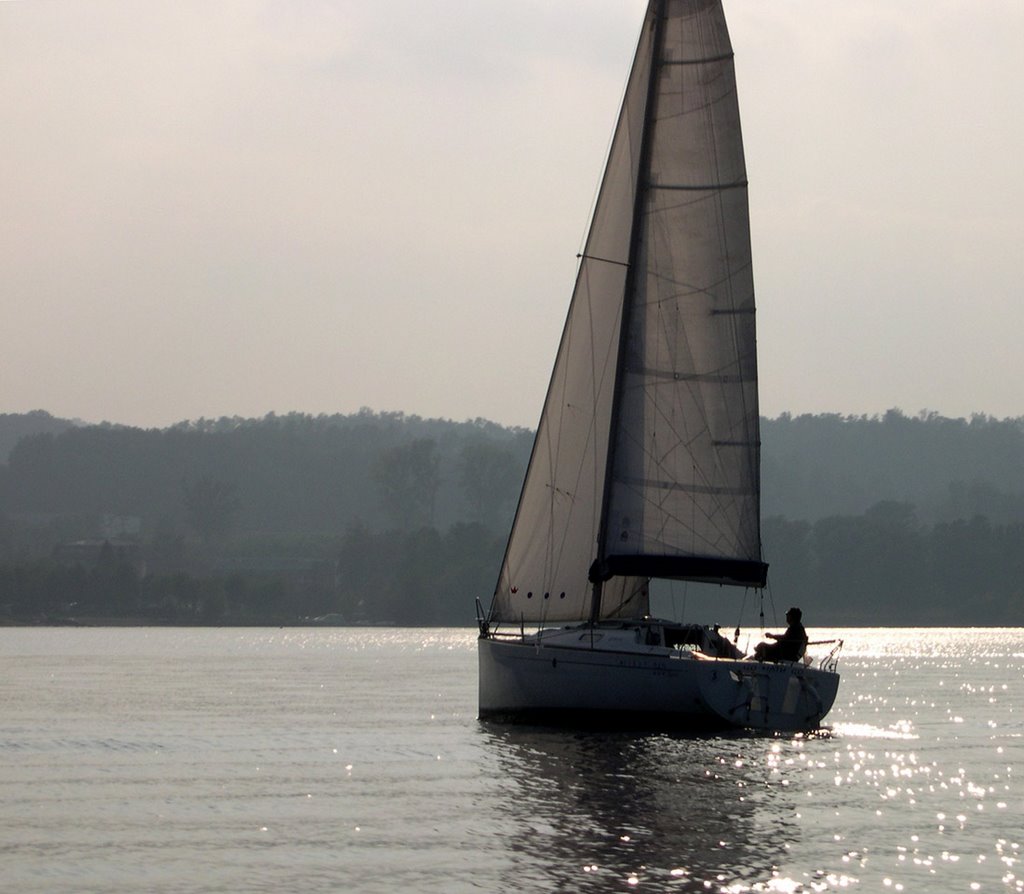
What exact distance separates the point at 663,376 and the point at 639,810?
15111 mm

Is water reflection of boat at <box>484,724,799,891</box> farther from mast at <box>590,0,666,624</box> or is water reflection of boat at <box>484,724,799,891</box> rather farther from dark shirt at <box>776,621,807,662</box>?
mast at <box>590,0,666,624</box>

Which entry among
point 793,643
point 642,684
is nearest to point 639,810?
point 642,684

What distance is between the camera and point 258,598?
19662cm

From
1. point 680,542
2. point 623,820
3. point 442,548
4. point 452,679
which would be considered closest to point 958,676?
point 452,679

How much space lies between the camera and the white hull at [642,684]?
40531mm

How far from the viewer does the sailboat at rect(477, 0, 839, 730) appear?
146 ft

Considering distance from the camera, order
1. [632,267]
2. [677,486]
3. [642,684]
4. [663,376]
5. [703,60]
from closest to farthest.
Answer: [642,684]
[677,486]
[663,376]
[632,267]
[703,60]

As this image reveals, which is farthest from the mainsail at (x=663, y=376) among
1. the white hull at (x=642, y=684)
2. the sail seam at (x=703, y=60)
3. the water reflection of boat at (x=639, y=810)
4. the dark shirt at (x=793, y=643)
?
the water reflection of boat at (x=639, y=810)

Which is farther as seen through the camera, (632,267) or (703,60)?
(703,60)

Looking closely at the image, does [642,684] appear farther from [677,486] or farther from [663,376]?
[663,376]

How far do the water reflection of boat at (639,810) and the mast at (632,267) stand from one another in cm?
466

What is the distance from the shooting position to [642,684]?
4053cm

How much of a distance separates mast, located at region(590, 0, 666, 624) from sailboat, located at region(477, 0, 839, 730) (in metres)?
0.04

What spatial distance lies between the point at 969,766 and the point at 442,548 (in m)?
154
